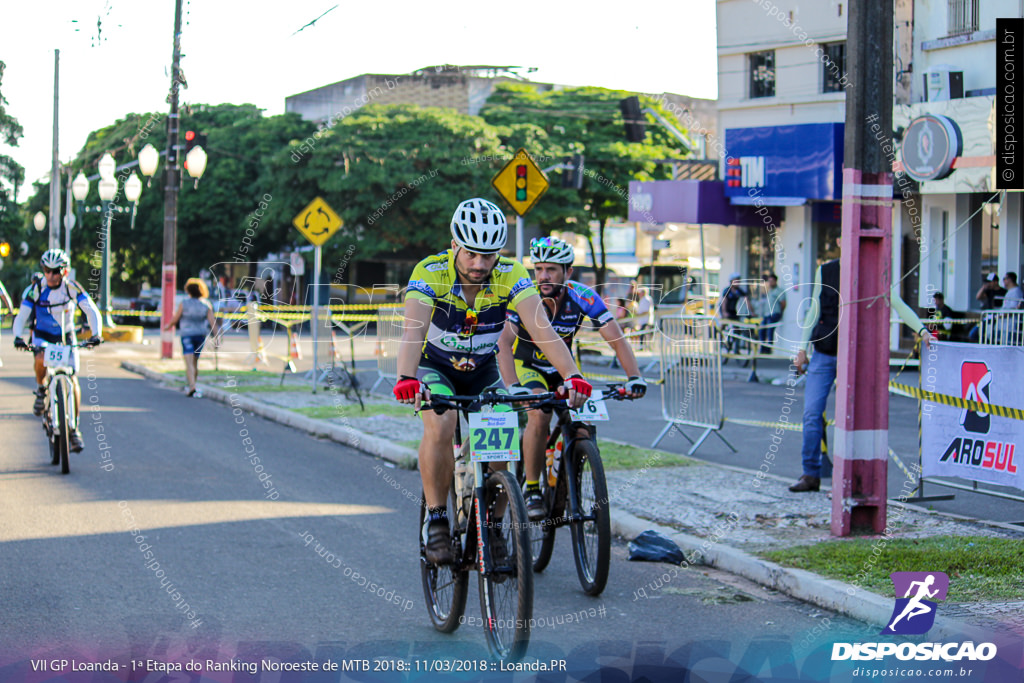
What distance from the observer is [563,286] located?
7.00 m

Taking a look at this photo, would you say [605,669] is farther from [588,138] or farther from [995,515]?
[588,138]

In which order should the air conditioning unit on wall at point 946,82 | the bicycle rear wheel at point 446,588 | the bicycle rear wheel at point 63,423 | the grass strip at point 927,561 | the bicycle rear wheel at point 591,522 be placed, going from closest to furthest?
the bicycle rear wheel at point 446,588 → the grass strip at point 927,561 → the bicycle rear wheel at point 591,522 → the bicycle rear wheel at point 63,423 → the air conditioning unit on wall at point 946,82

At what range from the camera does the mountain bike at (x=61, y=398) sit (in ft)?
32.2

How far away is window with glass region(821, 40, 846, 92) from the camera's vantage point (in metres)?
27.0

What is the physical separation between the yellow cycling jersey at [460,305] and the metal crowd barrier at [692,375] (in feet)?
19.0

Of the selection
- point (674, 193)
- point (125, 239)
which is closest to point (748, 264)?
point (674, 193)

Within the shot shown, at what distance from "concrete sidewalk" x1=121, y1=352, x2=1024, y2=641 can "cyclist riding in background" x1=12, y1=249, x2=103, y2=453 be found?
10.3 feet

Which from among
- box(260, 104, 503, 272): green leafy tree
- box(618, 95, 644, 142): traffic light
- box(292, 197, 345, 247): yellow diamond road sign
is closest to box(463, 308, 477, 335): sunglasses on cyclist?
box(292, 197, 345, 247): yellow diamond road sign

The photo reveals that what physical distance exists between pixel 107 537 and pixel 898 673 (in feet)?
16.2

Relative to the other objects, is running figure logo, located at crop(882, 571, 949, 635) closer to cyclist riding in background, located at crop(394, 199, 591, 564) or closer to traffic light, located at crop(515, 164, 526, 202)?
cyclist riding in background, located at crop(394, 199, 591, 564)

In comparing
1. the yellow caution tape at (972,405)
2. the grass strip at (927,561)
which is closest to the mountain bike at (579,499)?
the grass strip at (927,561)

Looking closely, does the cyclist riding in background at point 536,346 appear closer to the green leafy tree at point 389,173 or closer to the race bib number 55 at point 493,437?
the race bib number 55 at point 493,437

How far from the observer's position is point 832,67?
1064 inches

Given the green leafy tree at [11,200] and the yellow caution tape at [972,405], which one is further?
the green leafy tree at [11,200]
